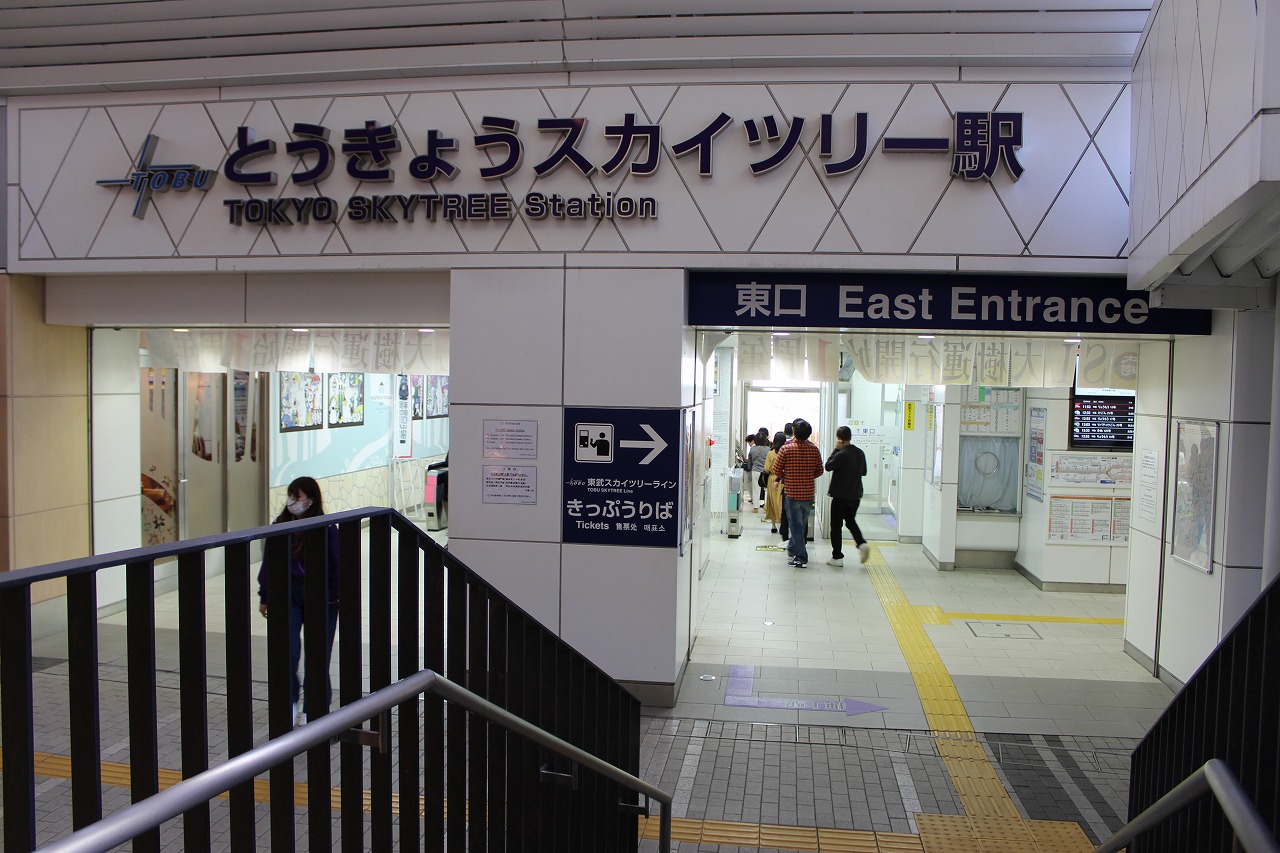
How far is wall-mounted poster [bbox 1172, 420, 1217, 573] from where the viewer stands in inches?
220

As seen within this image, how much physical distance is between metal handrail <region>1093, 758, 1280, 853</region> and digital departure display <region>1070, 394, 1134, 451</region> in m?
7.33

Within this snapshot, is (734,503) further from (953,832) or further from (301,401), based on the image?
(953,832)

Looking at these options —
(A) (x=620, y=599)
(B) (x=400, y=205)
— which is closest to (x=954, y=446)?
(A) (x=620, y=599)

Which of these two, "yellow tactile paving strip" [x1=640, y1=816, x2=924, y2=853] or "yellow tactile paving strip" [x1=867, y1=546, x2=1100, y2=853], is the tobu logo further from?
"yellow tactile paving strip" [x1=867, y1=546, x2=1100, y2=853]

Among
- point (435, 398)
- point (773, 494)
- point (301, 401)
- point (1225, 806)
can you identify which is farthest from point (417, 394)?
point (1225, 806)

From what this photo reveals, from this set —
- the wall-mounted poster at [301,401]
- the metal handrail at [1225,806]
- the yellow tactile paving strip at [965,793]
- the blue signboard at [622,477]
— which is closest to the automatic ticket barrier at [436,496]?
the wall-mounted poster at [301,401]

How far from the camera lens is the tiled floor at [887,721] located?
4273 mm

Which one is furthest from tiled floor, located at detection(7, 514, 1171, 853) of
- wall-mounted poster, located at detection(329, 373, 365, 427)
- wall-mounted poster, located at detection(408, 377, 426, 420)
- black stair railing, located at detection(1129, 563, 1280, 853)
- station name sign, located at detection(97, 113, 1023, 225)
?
wall-mounted poster, located at detection(408, 377, 426, 420)

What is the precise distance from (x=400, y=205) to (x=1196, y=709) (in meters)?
5.23

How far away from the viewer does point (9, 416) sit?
655 cm

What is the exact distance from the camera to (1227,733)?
2.16 m

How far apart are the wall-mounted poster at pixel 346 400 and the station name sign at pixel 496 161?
496cm

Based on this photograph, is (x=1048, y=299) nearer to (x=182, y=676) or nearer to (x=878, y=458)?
(x=182, y=676)

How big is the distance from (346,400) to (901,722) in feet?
27.2
